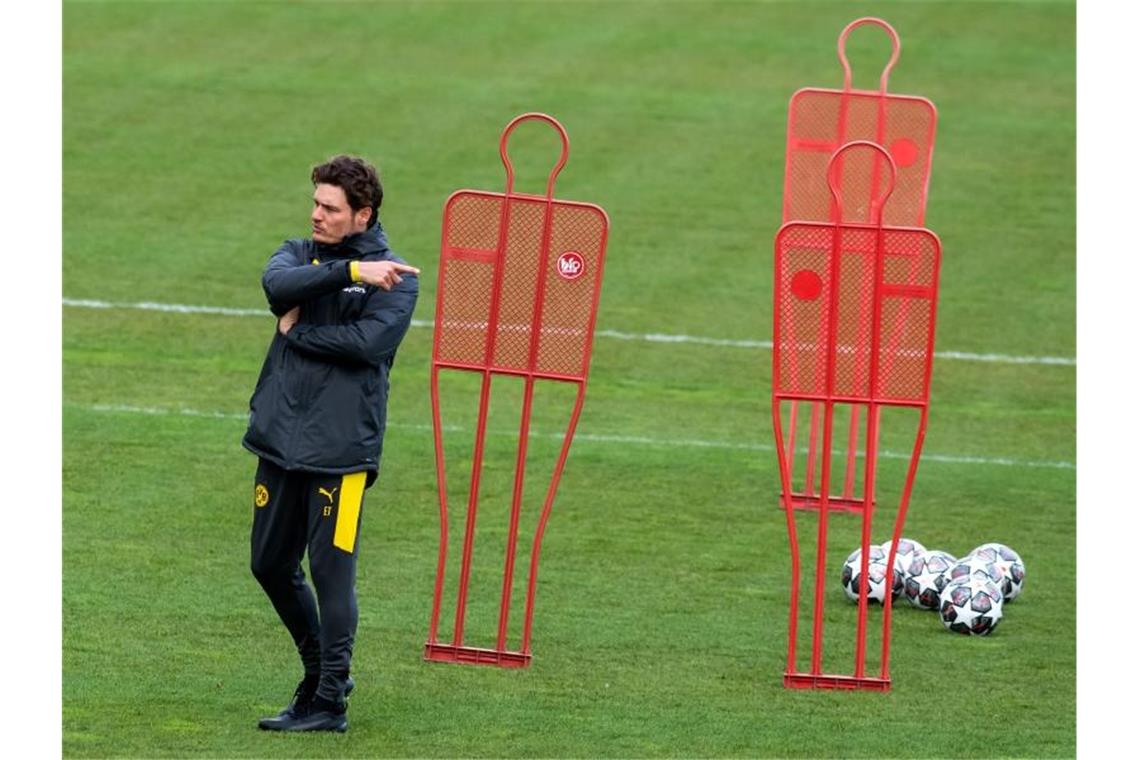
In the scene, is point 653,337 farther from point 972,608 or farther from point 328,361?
point 328,361

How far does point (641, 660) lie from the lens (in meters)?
9.76

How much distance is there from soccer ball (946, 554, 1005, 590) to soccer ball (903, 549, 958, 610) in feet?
0.13

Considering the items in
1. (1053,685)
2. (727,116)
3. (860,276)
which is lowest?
(1053,685)

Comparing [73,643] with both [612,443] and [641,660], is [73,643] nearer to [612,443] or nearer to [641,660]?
[641,660]

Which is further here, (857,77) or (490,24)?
(490,24)

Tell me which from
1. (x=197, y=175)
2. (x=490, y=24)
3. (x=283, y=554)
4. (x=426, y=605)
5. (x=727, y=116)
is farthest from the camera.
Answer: (x=490, y=24)

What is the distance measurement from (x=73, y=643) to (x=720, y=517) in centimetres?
427

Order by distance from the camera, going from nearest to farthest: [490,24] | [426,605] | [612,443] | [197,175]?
[426,605] → [612,443] → [197,175] → [490,24]

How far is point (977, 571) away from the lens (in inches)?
424

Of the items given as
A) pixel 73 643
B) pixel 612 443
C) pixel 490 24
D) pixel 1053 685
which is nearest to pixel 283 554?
pixel 73 643

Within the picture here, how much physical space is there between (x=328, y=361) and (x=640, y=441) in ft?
Result: 21.1

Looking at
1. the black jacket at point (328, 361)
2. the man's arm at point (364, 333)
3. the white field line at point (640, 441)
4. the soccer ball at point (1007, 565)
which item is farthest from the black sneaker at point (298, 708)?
the white field line at point (640, 441)

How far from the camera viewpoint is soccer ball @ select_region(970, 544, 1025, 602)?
1087cm

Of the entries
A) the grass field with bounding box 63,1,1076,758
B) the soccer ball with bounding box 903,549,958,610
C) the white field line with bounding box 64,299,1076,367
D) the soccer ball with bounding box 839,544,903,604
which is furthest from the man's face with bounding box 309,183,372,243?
the white field line with bounding box 64,299,1076,367
